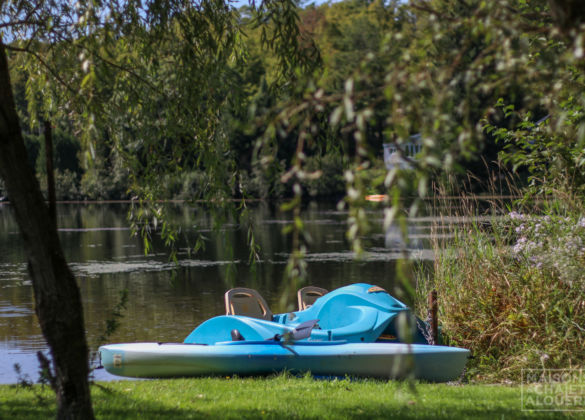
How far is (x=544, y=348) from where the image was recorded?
23.6 ft

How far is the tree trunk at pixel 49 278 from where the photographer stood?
138 inches

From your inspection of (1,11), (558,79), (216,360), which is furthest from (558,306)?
(1,11)

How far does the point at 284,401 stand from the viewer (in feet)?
18.5

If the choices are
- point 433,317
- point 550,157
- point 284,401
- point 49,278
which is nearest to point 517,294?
point 433,317

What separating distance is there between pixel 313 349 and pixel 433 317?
140 cm

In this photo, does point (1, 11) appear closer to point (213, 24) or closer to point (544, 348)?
point (213, 24)

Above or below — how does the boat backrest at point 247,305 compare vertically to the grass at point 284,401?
above

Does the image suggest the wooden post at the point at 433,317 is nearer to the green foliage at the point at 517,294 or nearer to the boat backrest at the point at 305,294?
the green foliage at the point at 517,294

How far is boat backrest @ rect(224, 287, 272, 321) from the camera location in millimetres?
8922

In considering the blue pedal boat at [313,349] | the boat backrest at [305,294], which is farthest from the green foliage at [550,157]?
the boat backrest at [305,294]

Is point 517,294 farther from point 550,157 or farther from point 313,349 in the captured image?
point 313,349

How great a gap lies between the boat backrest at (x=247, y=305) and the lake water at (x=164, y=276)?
393 millimetres

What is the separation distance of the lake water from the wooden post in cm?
65

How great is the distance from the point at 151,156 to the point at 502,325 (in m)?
4.32
